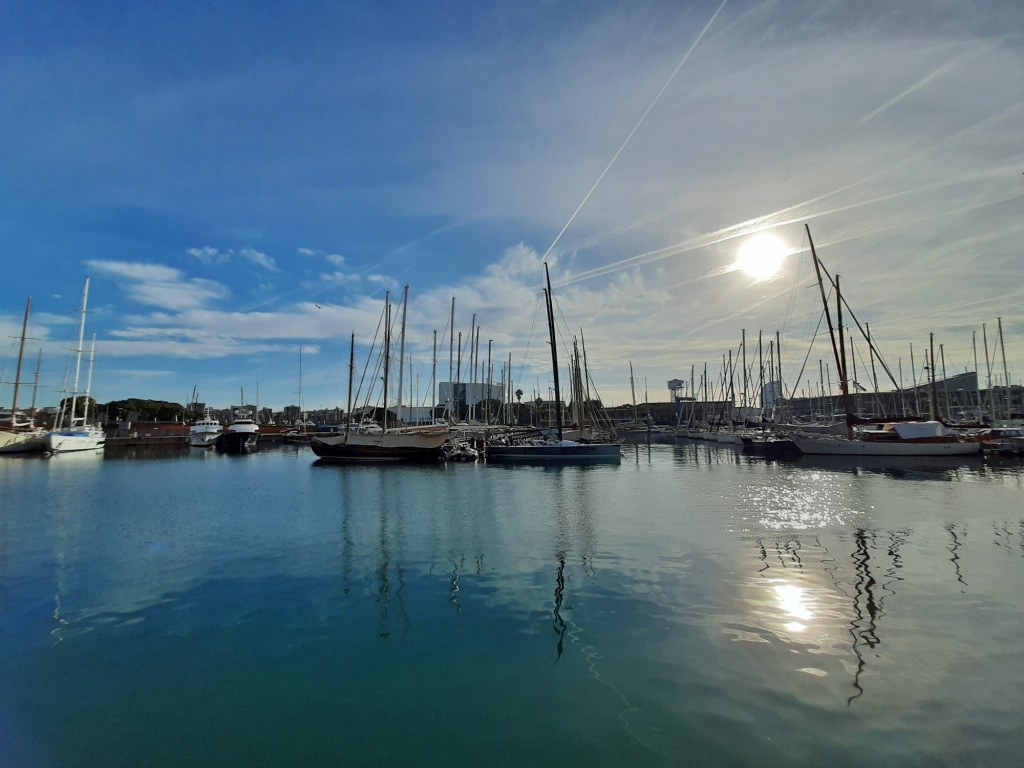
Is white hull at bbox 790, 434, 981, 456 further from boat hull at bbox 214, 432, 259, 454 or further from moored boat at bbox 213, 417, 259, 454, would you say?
boat hull at bbox 214, 432, 259, 454

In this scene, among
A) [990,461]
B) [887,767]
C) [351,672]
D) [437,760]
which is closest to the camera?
[887,767]

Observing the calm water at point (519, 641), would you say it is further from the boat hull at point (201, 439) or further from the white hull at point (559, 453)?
the boat hull at point (201, 439)

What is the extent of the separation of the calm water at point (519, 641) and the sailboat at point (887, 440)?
30.7 meters

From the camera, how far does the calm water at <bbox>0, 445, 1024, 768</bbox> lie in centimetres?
700

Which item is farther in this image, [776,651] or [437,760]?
[776,651]

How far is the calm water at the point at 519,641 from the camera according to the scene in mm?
7000

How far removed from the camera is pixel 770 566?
14.7 meters

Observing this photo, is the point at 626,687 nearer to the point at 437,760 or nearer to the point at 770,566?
the point at 437,760

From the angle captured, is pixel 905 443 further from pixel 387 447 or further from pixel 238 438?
pixel 238 438

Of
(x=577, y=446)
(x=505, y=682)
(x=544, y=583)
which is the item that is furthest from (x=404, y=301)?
(x=505, y=682)

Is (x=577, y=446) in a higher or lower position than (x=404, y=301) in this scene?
lower

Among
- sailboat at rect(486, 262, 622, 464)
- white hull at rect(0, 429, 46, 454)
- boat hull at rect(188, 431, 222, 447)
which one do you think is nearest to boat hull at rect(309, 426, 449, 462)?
sailboat at rect(486, 262, 622, 464)

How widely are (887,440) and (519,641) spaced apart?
185 ft

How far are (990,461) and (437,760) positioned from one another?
196ft
